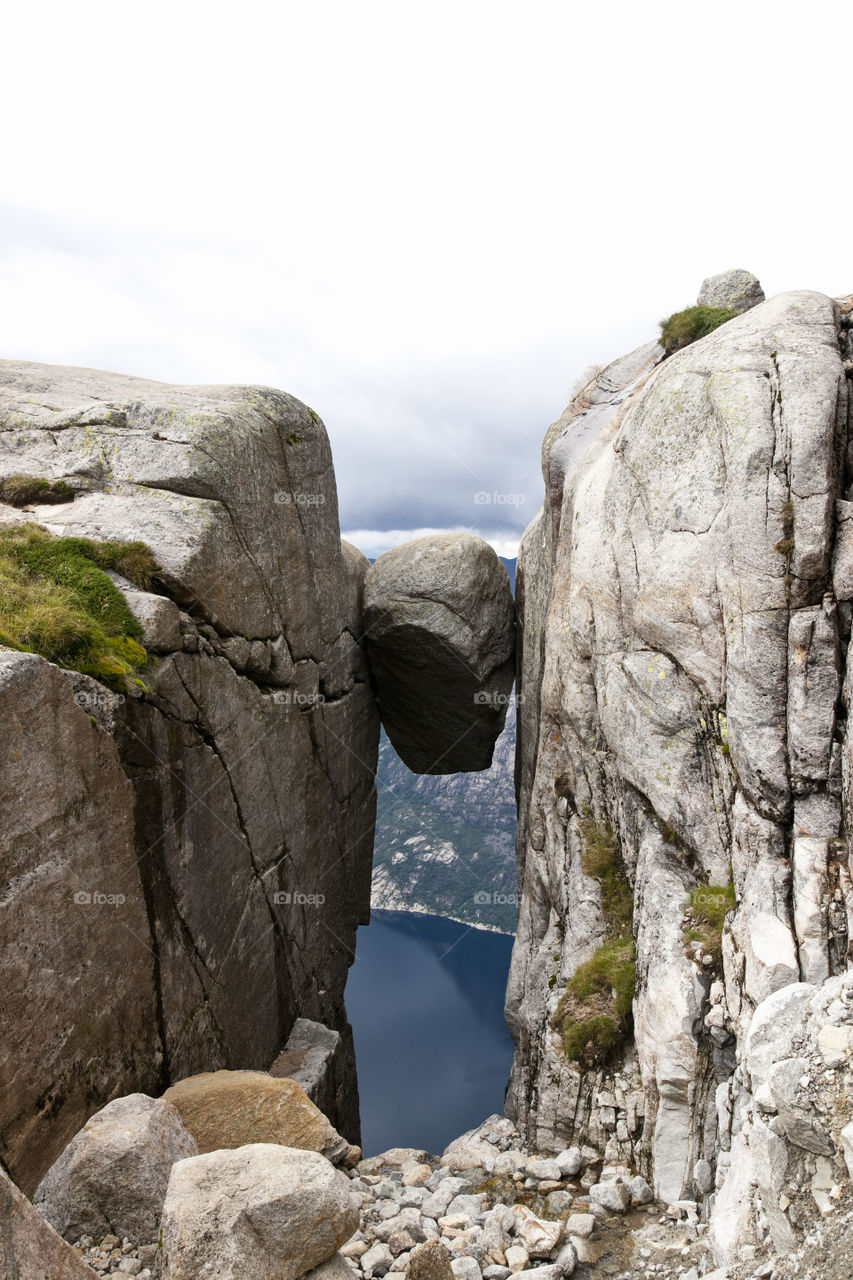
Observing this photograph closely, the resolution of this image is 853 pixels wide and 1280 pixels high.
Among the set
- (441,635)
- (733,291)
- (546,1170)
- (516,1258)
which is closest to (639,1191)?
(546,1170)

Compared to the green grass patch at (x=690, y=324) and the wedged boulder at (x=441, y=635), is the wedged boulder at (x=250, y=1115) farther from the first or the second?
the green grass patch at (x=690, y=324)

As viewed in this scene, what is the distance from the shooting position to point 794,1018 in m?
8.45

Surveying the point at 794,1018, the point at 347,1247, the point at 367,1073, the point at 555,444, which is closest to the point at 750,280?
the point at 555,444

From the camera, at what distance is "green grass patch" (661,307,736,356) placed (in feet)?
62.8

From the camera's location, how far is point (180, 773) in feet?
48.2

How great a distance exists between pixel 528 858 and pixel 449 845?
141m

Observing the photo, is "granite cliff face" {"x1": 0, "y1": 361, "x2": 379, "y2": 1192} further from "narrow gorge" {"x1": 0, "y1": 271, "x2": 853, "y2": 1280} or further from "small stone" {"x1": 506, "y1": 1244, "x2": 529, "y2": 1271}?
"small stone" {"x1": 506, "y1": 1244, "x2": 529, "y2": 1271}

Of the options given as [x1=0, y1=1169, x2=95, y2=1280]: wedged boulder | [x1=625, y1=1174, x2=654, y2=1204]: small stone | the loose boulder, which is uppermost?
[x1=0, y1=1169, x2=95, y2=1280]: wedged boulder

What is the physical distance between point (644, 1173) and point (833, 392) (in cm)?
1311

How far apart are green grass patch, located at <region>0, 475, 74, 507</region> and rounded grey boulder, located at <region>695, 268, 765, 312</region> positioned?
16216mm

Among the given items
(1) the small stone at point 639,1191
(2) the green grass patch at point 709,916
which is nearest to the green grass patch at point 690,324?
(2) the green grass patch at point 709,916

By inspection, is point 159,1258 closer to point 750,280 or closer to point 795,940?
point 795,940

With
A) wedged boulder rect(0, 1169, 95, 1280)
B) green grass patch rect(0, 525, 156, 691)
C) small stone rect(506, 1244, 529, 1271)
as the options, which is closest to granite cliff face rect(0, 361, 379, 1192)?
green grass patch rect(0, 525, 156, 691)

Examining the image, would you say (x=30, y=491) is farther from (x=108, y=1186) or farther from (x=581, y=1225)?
(x=581, y=1225)
